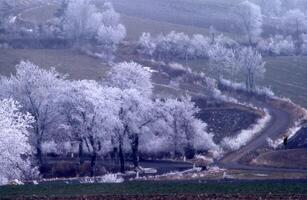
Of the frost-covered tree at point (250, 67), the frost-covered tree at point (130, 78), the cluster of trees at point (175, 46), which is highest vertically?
the cluster of trees at point (175, 46)

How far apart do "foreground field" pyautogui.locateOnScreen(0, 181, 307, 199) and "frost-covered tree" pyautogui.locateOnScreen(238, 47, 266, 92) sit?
57.8m

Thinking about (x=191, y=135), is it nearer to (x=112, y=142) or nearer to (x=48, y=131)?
(x=112, y=142)

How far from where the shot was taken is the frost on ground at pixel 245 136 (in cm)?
6762

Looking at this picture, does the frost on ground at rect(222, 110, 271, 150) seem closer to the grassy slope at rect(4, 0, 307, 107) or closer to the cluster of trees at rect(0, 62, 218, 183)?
the cluster of trees at rect(0, 62, 218, 183)

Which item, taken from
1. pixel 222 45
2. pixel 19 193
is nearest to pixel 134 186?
pixel 19 193

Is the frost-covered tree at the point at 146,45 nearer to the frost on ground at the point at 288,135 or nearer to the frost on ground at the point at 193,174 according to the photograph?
the frost on ground at the point at 288,135

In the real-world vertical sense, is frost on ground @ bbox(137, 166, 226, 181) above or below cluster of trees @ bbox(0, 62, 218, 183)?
below

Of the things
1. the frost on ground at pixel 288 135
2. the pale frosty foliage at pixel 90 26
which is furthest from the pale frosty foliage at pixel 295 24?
the frost on ground at pixel 288 135

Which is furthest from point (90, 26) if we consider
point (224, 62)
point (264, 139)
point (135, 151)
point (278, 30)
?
point (135, 151)

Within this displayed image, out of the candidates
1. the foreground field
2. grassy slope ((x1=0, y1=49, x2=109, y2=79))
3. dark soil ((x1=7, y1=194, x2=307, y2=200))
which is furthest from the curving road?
grassy slope ((x1=0, y1=49, x2=109, y2=79))

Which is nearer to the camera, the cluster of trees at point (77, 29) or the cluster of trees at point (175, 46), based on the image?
the cluster of trees at point (175, 46)

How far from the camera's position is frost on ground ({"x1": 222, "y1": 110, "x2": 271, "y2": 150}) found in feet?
222

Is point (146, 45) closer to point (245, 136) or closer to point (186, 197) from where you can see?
point (245, 136)

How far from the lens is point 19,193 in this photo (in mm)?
36281
